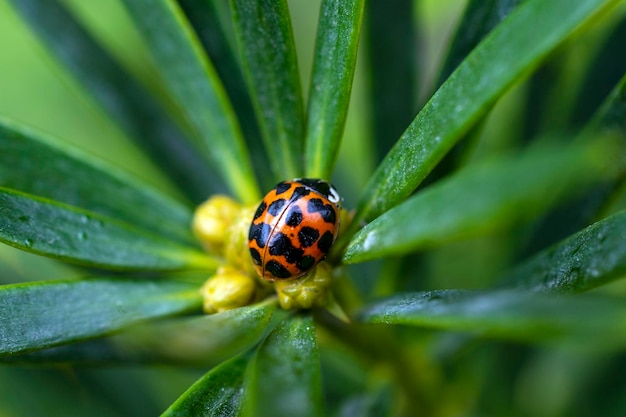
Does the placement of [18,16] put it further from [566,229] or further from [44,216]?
[566,229]

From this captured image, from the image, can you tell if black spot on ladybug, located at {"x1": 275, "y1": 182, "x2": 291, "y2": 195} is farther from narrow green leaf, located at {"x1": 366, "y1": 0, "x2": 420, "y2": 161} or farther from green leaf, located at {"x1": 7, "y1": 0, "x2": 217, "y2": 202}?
green leaf, located at {"x1": 7, "y1": 0, "x2": 217, "y2": 202}

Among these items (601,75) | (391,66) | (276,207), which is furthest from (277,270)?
(601,75)

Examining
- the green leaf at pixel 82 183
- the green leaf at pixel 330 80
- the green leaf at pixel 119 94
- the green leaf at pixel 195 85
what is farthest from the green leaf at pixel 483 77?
the green leaf at pixel 119 94

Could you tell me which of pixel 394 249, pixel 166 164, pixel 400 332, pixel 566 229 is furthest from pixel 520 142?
pixel 394 249

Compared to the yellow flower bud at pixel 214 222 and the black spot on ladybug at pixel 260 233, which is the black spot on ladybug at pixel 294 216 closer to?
the black spot on ladybug at pixel 260 233

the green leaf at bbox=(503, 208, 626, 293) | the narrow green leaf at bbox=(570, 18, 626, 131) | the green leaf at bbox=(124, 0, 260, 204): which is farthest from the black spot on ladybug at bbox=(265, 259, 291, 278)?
the narrow green leaf at bbox=(570, 18, 626, 131)

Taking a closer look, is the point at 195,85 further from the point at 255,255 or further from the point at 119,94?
the point at 255,255

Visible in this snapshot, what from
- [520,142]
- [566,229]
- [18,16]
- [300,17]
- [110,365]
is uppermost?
[300,17]
